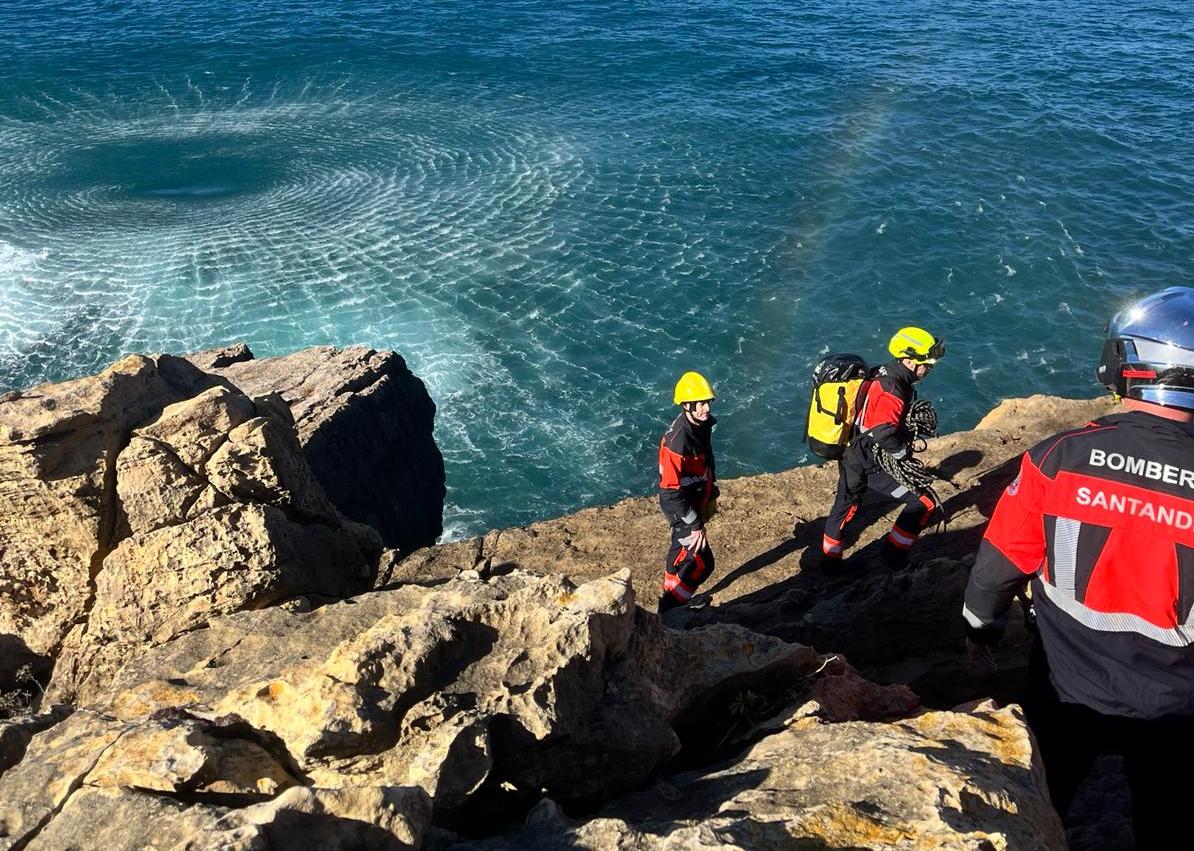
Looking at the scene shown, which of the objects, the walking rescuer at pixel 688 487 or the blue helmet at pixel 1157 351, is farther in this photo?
the walking rescuer at pixel 688 487

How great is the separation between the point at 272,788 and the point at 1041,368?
2359 cm

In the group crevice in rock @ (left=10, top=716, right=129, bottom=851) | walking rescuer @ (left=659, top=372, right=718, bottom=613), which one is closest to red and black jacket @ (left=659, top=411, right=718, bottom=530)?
walking rescuer @ (left=659, top=372, right=718, bottom=613)

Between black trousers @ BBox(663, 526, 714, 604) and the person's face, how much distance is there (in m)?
1.13

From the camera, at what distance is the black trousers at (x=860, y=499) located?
9.27 meters

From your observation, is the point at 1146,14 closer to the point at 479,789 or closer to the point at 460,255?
the point at 460,255

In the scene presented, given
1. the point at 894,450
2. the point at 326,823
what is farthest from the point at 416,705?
the point at 894,450

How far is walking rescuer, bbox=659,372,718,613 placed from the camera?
28.0 feet

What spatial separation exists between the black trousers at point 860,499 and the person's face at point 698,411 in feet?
5.97

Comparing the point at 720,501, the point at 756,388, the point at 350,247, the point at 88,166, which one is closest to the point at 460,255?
the point at 350,247

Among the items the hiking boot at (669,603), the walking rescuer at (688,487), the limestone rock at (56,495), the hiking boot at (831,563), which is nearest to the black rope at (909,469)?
the hiking boot at (831,563)

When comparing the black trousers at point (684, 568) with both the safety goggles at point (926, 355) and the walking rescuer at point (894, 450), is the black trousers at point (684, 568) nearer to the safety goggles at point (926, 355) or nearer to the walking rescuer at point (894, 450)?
the walking rescuer at point (894, 450)

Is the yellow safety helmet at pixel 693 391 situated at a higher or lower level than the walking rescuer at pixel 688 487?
higher

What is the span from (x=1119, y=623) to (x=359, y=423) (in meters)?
10.7

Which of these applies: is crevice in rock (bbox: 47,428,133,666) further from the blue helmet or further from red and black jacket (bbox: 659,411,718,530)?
the blue helmet
